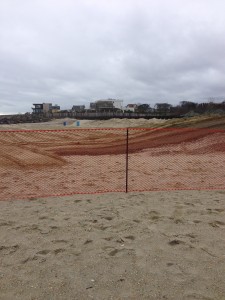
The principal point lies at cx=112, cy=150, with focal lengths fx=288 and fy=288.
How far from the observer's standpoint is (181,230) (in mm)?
4742

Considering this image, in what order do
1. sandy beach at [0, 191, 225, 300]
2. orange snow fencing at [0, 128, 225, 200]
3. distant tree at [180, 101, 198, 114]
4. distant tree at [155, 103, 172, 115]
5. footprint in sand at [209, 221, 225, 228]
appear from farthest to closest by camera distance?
distant tree at [155, 103, 172, 115]
distant tree at [180, 101, 198, 114]
orange snow fencing at [0, 128, 225, 200]
footprint in sand at [209, 221, 225, 228]
sandy beach at [0, 191, 225, 300]

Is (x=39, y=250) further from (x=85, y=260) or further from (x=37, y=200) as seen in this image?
(x=37, y=200)

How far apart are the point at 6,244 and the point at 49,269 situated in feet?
3.51

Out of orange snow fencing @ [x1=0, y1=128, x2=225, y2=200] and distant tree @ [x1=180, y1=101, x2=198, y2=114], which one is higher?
distant tree @ [x1=180, y1=101, x2=198, y2=114]

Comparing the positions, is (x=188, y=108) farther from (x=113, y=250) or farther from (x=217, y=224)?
(x=113, y=250)

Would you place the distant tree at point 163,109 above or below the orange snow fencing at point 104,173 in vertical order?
above

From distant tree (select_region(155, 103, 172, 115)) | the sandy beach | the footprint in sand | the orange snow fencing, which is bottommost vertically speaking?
the orange snow fencing

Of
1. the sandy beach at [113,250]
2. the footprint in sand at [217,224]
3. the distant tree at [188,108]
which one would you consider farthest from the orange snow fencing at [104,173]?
the distant tree at [188,108]

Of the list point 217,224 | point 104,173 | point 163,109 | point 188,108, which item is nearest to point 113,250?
point 217,224

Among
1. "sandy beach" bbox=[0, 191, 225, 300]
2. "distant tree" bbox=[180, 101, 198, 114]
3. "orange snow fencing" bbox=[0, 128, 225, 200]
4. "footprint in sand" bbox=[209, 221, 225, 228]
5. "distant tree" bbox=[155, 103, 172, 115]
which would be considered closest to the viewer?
"sandy beach" bbox=[0, 191, 225, 300]

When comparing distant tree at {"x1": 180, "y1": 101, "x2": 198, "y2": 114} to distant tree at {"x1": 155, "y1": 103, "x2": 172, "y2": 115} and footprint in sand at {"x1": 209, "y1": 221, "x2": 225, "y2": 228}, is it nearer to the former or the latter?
distant tree at {"x1": 155, "y1": 103, "x2": 172, "y2": 115}

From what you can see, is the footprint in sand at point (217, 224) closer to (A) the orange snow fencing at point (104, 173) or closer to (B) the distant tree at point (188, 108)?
(A) the orange snow fencing at point (104, 173)

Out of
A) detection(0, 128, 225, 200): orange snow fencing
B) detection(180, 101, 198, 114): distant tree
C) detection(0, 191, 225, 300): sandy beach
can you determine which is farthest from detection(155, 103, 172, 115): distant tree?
detection(0, 191, 225, 300): sandy beach

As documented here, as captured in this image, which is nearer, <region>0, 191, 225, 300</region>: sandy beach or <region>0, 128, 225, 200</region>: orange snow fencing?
<region>0, 191, 225, 300</region>: sandy beach
